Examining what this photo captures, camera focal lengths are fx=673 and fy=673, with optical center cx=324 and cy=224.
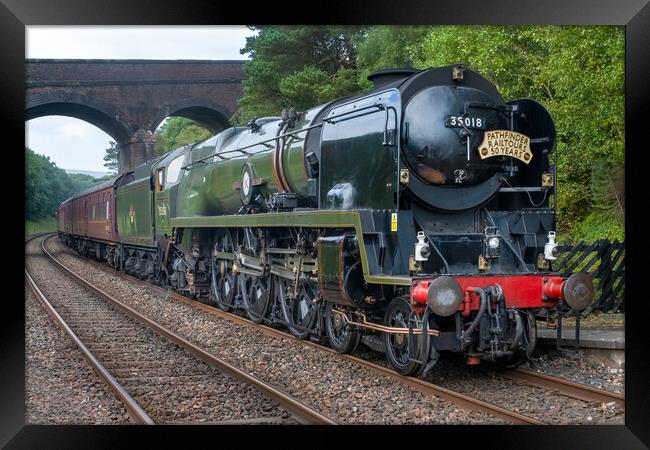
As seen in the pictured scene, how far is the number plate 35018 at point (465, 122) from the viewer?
6.90 m

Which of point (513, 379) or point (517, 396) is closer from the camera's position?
point (517, 396)

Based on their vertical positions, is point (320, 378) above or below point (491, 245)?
below

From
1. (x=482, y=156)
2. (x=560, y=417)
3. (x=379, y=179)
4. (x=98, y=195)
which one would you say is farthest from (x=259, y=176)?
(x=98, y=195)

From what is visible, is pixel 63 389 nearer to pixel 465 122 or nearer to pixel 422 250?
pixel 422 250

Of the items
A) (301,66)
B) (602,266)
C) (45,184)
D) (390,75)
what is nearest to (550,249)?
(390,75)

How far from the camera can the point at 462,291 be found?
631 cm

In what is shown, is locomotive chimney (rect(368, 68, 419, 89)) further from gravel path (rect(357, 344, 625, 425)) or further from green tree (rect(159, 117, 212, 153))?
green tree (rect(159, 117, 212, 153))

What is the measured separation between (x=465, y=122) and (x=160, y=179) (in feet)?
32.4

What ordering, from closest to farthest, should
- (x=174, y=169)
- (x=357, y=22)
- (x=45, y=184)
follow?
(x=357, y=22) → (x=45, y=184) → (x=174, y=169)

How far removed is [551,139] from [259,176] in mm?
4455

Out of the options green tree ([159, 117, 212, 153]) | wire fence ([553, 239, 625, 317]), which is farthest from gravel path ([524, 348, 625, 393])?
green tree ([159, 117, 212, 153])

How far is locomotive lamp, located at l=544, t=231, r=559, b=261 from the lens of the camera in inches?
279

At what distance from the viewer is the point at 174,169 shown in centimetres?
1455

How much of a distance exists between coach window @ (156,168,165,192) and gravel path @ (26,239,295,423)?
3.81 meters
